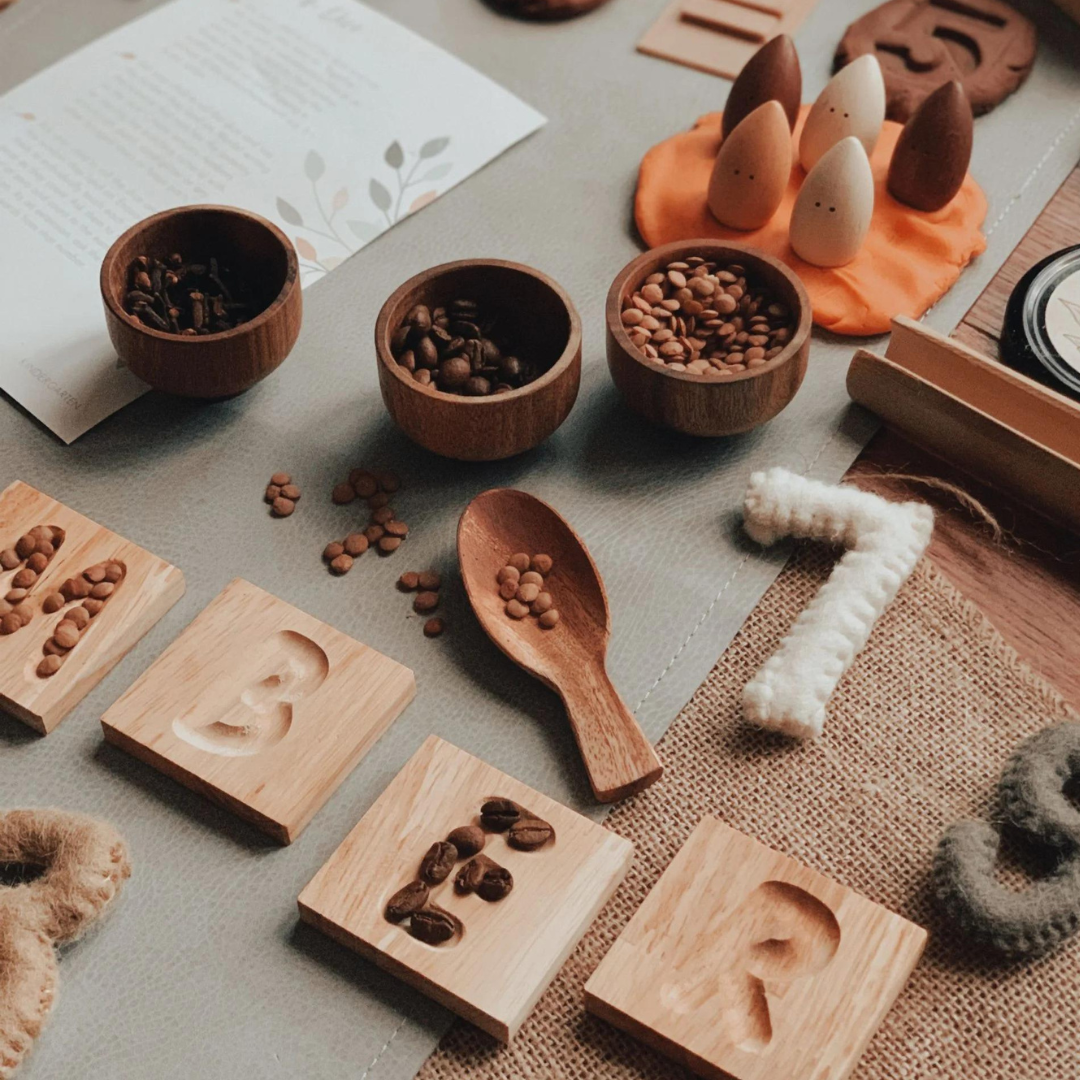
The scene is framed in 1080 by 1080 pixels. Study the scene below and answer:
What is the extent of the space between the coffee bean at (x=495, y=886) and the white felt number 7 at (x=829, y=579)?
184 mm

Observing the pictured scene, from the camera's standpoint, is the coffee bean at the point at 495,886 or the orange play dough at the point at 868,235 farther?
the orange play dough at the point at 868,235

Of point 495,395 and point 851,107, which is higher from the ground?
point 851,107

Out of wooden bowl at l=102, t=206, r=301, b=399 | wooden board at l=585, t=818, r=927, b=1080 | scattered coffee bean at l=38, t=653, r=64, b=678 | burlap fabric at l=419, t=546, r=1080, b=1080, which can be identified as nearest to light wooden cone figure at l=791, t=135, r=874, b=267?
burlap fabric at l=419, t=546, r=1080, b=1080

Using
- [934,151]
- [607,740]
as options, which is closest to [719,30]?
[934,151]

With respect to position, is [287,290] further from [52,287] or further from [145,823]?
[145,823]

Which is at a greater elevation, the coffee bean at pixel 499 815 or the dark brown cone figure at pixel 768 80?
the dark brown cone figure at pixel 768 80

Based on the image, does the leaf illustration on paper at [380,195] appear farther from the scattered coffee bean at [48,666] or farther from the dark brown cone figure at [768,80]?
the scattered coffee bean at [48,666]

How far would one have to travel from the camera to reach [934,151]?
1.02m

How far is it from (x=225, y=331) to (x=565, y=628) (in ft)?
0.99

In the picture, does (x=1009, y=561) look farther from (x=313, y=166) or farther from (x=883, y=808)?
(x=313, y=166)

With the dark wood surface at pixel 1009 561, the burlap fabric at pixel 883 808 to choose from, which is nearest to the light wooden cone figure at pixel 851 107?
the dark wood surface at pixel 1009 561

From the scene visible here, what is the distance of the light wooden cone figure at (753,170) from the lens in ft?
3.25

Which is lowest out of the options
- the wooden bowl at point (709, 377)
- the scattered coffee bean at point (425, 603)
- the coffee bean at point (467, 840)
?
the scattered coffee bean at point (425, 603)

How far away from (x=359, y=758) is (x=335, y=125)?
0.62m
